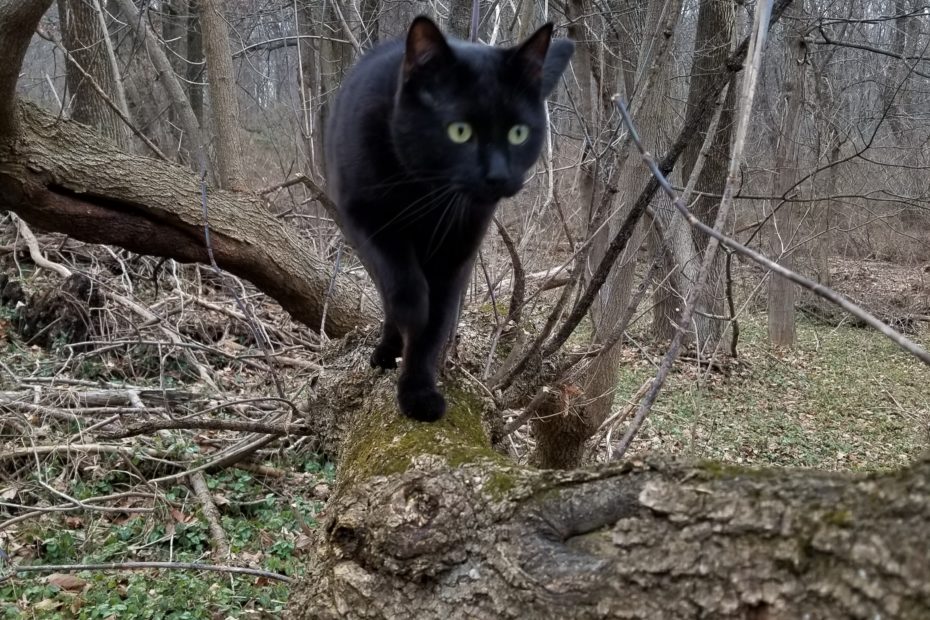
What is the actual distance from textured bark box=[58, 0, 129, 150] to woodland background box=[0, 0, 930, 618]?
36 millimetres

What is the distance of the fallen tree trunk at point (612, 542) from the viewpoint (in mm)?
964

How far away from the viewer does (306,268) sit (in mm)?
4473

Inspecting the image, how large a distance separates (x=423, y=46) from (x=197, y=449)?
3180 mm

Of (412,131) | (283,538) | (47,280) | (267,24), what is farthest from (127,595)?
(267,24)

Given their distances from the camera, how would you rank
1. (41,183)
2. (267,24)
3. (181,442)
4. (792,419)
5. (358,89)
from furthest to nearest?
(267,24) < (792,419) < (181,442) < (41,183) < (358,89)

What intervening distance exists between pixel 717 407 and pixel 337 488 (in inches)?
226

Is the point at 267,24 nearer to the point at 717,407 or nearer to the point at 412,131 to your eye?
the point at 717,407

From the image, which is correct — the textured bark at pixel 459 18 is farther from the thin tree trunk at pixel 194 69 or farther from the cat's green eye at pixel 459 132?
the thin tree trunk at pixel 194 69

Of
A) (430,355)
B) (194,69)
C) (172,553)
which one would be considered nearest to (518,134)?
(430,355)

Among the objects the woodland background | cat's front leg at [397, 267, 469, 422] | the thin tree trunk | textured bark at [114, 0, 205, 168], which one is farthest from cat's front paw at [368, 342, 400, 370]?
the thin tree trunk

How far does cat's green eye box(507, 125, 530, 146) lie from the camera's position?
2.08 meters

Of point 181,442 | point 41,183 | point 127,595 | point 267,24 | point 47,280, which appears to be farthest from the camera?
point 267,24

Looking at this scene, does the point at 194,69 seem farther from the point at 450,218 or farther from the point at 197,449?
the point at 450,218

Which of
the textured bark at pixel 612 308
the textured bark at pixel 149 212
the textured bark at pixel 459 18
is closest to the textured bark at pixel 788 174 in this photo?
the textured bark at pixel 612 308
